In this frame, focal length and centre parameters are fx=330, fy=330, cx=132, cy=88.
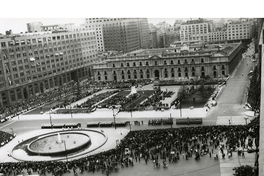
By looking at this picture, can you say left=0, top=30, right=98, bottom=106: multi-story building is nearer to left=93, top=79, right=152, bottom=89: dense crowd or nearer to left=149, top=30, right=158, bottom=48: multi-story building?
left=93, top=79, right=152, bottom=89: dense crowd

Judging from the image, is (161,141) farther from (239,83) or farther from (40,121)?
(239,83)

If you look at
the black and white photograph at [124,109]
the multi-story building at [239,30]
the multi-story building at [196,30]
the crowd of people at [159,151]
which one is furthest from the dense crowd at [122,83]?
the multi-story building at [239,30]

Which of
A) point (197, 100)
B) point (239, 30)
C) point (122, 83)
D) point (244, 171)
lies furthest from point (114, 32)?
point (244, 171)

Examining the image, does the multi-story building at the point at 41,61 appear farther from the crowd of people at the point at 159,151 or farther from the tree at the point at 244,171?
the tree at the point at 244,171

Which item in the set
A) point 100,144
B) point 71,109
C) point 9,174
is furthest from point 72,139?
point 71,109

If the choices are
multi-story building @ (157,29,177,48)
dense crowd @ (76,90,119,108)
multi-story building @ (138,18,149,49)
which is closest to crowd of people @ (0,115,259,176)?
dense crowd @ (76,90,119,108)
